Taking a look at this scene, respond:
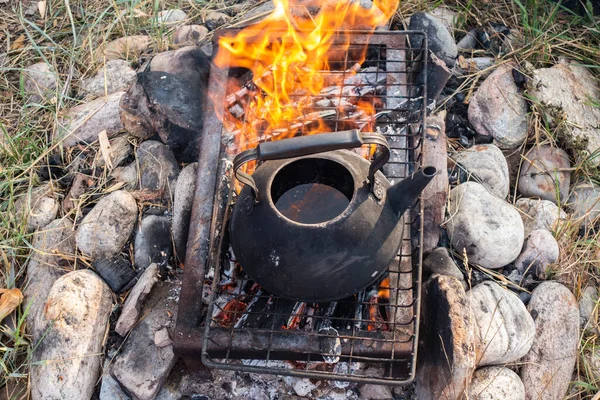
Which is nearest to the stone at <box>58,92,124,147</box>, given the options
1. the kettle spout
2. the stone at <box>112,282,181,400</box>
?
the stone at <box>112,282,181,400</box>

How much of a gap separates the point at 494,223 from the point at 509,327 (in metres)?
0.61

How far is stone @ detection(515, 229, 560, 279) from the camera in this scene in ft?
10.5

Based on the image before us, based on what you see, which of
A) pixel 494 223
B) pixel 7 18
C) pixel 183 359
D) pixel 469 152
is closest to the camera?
pixel 183 359

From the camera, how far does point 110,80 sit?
410 cm

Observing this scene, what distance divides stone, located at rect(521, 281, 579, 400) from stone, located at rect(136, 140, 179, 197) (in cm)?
226

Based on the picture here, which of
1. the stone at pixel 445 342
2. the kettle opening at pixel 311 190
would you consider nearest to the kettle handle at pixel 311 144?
the kettle opening at pixel 311 190

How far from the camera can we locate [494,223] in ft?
10.3

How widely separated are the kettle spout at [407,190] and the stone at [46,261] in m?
1.97

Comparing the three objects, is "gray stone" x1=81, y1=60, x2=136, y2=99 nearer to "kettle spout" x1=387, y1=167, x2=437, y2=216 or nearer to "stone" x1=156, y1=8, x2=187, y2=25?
"stone" x1=156, y1=8, x2=187, y2=25

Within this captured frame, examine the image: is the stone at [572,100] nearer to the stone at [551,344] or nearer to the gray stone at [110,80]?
the stone at [551,344]

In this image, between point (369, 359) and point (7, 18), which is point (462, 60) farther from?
point (7, 18)

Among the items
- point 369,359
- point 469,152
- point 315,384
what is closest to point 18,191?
point 315,384

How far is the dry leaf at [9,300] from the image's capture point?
3078mm

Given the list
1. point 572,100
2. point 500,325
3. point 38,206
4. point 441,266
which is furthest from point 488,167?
point 38,206
